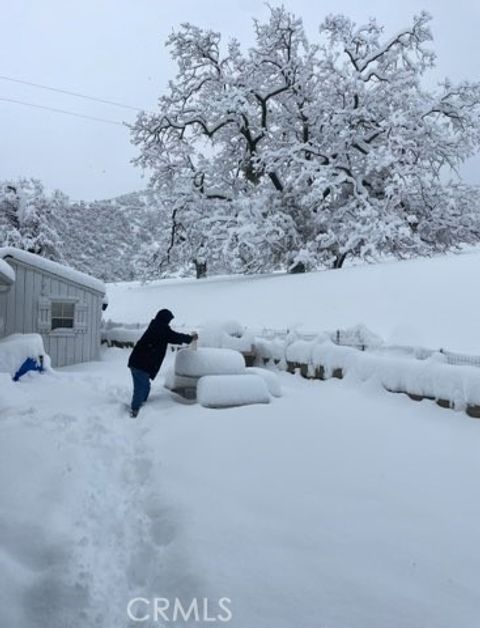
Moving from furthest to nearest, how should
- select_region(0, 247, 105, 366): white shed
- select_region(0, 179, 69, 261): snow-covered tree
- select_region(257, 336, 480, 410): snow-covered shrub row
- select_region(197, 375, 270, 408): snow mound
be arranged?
1. select_region(0, 179, 69, 261): snow-covered tree
2. select_region(0, 247, 105, 366): white shed
3. select_region(197, 375, 270, 408): snow mound
4. select_region(257, 336, 480, 410): snow-covered shrub row

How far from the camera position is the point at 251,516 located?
12.8 ft

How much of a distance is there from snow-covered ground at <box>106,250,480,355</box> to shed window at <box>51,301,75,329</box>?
11.4 feet

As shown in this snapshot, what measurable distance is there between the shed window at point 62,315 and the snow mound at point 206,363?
25.9 ft

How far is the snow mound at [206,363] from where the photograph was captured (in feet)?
26.7

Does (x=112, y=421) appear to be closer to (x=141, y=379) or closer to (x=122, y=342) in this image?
(x=141, y=379)

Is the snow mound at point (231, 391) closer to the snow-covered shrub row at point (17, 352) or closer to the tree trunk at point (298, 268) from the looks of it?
the snow-covered shrub row at point (17, 352)

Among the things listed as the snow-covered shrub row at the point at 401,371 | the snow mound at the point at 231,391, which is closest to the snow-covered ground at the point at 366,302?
the snow-covered shrub row at the point at 401,371

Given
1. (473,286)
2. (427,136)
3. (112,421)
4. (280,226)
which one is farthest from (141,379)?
(427,136)

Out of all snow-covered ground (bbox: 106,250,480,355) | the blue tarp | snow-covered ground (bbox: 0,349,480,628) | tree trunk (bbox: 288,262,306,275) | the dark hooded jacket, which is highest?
tree trunk (bbox: 288,262,306,275)

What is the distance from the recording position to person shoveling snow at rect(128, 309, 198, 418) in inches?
302

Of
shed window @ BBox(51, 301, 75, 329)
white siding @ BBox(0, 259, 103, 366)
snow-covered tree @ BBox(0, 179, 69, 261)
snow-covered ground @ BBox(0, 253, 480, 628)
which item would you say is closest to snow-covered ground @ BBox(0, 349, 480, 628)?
snow-covered ground @ BBox(0, 253, 480, 628)

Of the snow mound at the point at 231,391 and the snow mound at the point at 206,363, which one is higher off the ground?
the snow mound at the point at 206,363

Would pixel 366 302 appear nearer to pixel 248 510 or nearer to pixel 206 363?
pixel 206 363

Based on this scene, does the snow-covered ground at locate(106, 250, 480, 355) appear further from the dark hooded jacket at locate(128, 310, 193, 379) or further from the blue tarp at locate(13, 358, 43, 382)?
the blue tarp at locate(13, 358, 43, 382)
